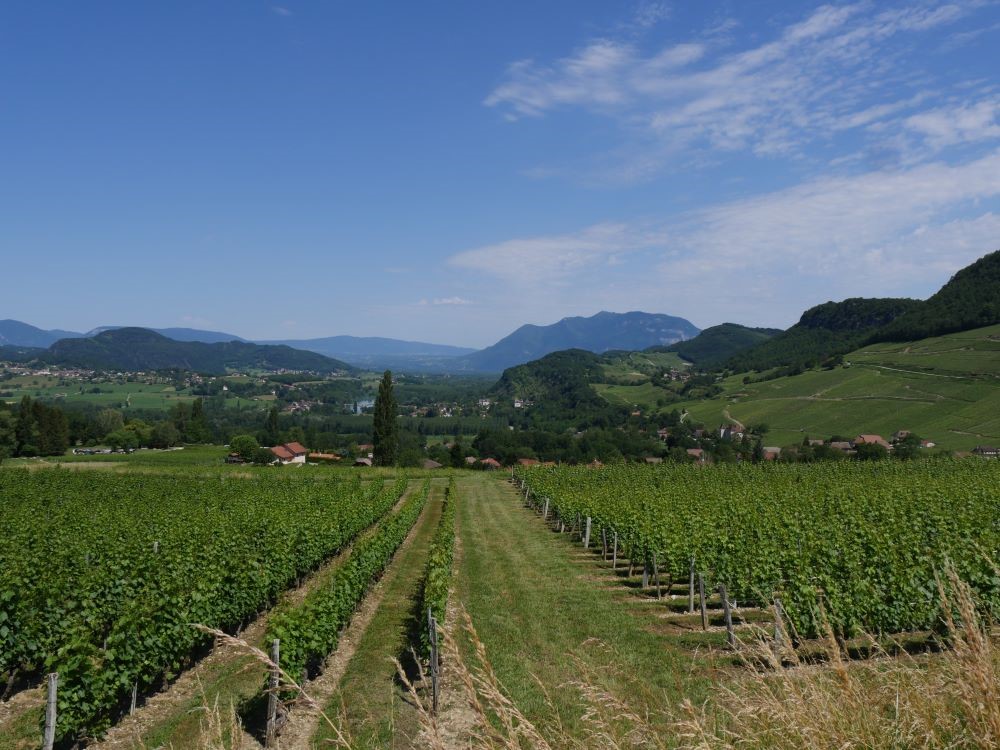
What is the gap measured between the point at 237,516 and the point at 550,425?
144 meters

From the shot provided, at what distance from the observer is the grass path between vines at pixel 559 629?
10.5 meters

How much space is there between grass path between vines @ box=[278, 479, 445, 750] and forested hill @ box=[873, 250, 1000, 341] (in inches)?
6179

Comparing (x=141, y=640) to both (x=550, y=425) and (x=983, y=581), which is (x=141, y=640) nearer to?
(x=983, y=581)

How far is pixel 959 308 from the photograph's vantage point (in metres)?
145

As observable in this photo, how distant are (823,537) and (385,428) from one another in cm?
5842

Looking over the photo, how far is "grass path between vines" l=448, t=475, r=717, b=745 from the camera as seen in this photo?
10508mm

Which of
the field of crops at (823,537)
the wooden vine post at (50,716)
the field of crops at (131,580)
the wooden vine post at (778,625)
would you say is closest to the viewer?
the wooden vine post at (778,625)

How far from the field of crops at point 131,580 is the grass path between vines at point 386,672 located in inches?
132

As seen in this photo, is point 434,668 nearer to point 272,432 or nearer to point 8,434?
point 8,434

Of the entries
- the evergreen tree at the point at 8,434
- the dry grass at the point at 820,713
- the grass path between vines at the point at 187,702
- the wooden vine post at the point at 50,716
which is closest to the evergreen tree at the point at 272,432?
the evergreen tree at the point at 8,434

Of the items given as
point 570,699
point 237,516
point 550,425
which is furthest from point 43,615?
point 550,425

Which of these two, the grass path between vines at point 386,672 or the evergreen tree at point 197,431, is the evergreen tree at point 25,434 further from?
the grass path between vines at point 386,672

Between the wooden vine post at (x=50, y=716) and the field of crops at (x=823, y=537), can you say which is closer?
the wooden vine post at (x=50, y=716)

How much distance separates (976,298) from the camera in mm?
147250
